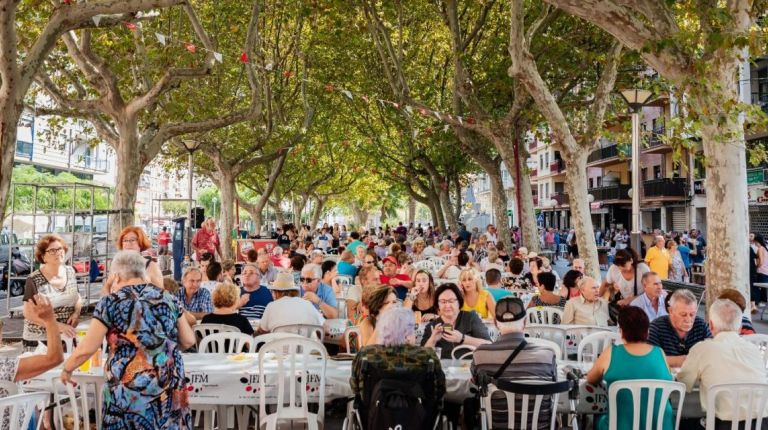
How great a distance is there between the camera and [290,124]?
3169cm

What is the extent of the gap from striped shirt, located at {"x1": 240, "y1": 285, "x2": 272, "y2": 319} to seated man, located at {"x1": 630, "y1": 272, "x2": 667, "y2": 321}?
4.50 m

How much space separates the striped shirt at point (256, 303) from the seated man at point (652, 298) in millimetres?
4496

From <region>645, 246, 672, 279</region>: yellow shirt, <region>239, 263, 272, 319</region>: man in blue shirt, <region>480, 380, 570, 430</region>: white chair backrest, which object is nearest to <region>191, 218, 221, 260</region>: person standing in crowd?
<region>239, 263, 272, 319</region>: man in blue shirt

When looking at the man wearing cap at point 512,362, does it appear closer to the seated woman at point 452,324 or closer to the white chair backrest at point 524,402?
the white chair backrest at point 524,402

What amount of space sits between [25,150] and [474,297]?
43.7 m

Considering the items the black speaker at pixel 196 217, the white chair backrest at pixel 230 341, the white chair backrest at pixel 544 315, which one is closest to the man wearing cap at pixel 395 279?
the white chair backrest at pixel 544 315

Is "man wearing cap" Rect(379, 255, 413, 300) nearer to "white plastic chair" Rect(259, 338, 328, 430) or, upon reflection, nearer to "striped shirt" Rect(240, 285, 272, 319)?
"striped shirt" Rect(240, 285, 272, 319)

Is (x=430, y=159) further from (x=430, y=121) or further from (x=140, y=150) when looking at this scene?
(x=140, y=150)

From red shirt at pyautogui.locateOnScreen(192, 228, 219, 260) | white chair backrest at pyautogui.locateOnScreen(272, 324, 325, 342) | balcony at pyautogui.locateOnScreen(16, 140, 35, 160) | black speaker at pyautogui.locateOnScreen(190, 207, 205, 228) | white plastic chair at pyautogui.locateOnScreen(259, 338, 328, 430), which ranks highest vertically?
balcony at pyautogui.locateOnScreen(16, 140, 35, 160)

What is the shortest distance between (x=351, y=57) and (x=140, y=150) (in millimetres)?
11869

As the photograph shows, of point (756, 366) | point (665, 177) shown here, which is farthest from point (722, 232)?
point (665, 177)

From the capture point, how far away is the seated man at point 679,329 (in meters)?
6.11

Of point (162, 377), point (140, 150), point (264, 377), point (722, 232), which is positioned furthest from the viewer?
point (140, 150)

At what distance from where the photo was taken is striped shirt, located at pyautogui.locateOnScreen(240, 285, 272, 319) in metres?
8.70
